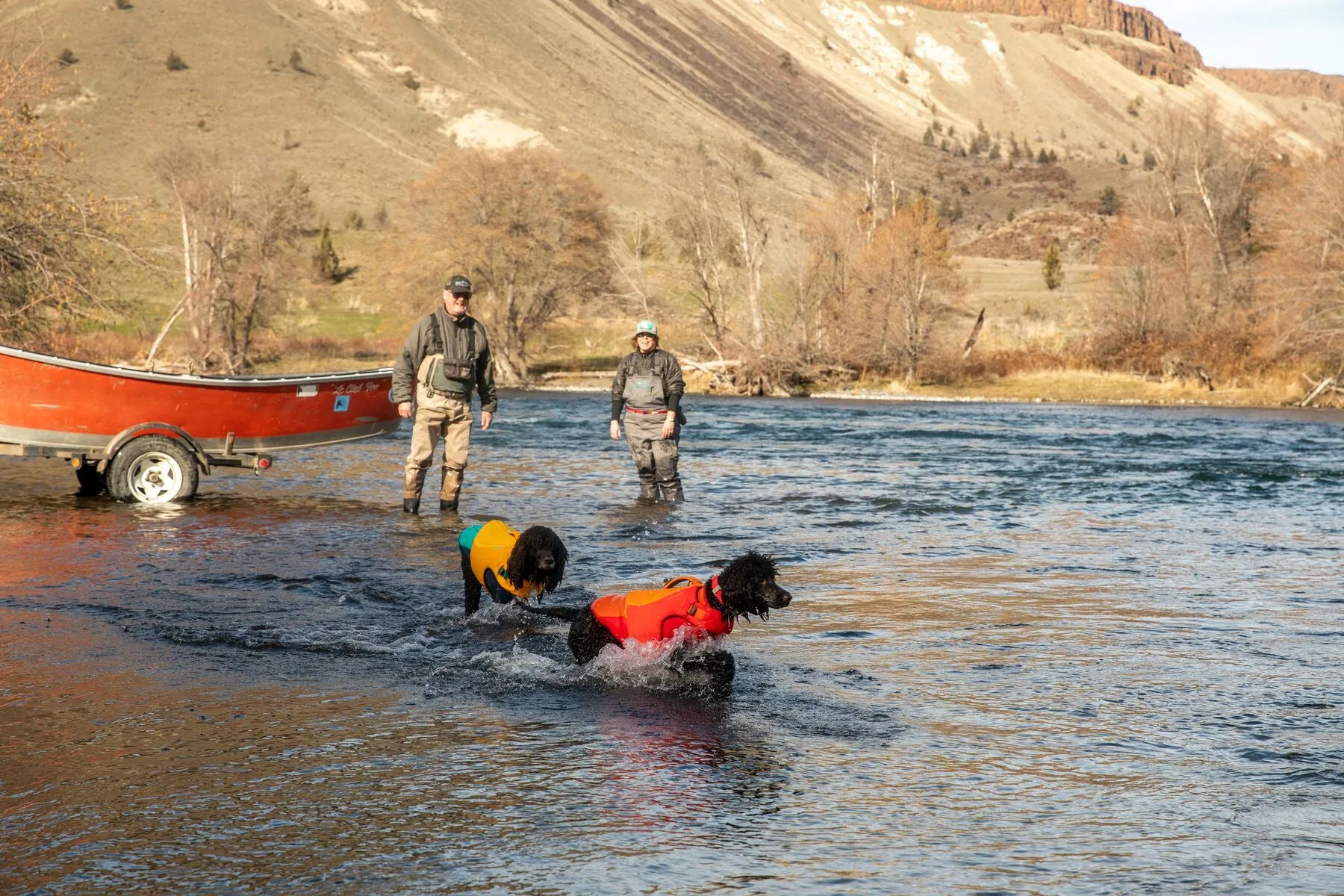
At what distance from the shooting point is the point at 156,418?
1393 centimetres

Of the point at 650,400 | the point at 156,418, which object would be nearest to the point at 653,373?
the point at 650,400

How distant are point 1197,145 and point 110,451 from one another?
162ft

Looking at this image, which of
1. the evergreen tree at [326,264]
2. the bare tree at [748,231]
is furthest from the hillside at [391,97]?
the bare tree at [748,231]

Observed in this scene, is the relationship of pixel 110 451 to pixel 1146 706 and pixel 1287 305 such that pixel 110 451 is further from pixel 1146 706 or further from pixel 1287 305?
pixel 1287 305

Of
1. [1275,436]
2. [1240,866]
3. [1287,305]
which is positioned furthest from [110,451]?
[1287,305]

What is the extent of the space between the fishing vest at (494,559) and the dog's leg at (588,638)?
0.71 meters

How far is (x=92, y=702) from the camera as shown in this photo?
6.29 m

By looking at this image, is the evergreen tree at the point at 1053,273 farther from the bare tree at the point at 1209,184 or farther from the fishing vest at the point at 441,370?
the fishing vest at the point at 441,370

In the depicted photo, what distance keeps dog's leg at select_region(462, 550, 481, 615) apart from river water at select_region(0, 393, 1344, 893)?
0.16m

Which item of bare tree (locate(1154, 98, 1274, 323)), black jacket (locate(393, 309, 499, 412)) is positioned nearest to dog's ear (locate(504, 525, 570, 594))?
black jacket (locate(393, 309, 499, 412))

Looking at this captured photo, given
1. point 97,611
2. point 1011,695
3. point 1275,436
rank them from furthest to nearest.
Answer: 1. point 1275,436
2. point 97,611
3. point 1011,695

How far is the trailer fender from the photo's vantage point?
44.6 ft

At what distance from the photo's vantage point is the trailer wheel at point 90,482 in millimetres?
14523

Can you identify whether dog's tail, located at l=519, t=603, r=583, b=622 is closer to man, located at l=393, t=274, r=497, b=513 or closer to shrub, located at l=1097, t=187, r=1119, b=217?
man, located at l=393, t=274, r=497, b=513
